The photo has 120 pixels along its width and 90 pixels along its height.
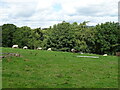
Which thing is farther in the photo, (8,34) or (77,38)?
(8,34)

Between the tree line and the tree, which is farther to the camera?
the tree

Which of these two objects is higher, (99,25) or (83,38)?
(99,25)

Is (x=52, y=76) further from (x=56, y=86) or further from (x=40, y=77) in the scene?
(x=56, y=86)

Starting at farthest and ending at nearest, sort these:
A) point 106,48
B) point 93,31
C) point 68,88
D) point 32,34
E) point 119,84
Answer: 1. point 32,34
2. point 93,31
3. point 106,48
4. point 119,84
5. point 68,88

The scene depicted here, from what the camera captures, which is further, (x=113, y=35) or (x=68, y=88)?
(x=113, y=35)

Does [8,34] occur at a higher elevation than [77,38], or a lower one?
higher

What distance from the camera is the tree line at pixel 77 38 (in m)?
54.4

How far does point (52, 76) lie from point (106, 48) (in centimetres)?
4273

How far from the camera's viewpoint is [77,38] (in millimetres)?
58344

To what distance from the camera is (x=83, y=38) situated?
58.4 m

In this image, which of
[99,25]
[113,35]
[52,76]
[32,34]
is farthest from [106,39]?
[52,76]

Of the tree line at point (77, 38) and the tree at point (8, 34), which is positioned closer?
the tree line at point (77, 38)

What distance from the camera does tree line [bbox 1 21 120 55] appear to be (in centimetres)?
5440

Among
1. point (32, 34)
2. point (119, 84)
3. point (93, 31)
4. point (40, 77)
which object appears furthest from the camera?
point (32, 34)
